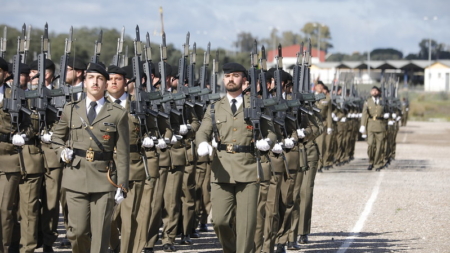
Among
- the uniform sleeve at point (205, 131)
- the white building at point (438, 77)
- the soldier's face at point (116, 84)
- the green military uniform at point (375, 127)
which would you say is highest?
the soldier's face at point (116, 84)

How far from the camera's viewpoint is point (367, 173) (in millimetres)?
23031

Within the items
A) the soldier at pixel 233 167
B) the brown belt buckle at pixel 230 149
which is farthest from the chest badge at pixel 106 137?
the brown belt buckle at pixel 230 149

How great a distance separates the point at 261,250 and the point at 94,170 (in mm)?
2650

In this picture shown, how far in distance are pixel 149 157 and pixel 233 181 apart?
5.30ft

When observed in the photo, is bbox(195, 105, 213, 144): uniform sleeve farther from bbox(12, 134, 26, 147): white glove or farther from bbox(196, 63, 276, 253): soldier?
bbox(12, 134, 26, 147): white glove

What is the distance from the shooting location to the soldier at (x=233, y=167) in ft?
29.3

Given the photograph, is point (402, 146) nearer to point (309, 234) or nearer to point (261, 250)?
point (309, 234)

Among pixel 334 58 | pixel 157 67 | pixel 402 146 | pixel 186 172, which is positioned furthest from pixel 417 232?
pixel 334 58

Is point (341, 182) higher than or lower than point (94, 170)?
lower

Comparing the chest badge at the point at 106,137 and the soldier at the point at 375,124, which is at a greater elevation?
the chest badge at the point at 106,137

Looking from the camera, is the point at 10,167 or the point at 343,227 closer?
the point at 10,167

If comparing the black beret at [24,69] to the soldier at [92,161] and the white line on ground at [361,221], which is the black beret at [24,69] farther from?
the white line on ground at [361,221]

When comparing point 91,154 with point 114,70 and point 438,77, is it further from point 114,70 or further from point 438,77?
point 438,77

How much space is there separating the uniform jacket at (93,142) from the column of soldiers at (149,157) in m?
0.01
